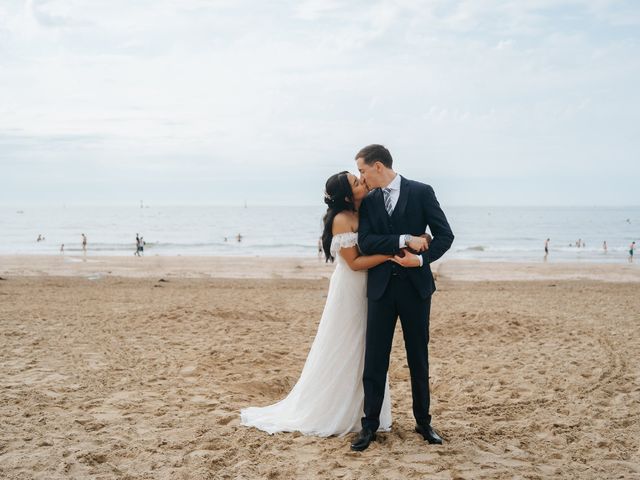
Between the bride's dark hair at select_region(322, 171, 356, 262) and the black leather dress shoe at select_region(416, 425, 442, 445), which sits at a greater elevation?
the bride's dark hair at select_region(322, 171, 356, 262)

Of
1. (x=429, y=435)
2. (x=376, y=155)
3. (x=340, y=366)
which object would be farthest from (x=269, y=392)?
(x=376, y=155)

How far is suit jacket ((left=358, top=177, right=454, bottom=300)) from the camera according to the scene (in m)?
4.30

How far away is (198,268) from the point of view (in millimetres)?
29219

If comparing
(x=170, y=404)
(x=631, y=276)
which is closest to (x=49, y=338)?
(x=170, y=404)

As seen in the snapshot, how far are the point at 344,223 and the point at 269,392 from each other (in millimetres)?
2863

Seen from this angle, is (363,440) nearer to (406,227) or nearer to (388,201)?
(406,227)

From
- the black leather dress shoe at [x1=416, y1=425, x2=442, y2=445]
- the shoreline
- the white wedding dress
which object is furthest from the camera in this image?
the shoreline

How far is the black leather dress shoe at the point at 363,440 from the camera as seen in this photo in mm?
4336

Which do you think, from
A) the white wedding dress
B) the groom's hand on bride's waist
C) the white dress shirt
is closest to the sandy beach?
the white wedding dress

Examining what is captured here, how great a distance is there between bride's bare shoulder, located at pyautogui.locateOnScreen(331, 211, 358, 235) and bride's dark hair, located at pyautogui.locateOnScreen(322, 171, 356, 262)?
36mm

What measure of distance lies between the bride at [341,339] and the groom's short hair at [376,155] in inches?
8.2

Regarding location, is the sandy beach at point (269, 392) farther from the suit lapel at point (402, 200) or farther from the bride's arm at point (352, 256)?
the suit lapel at point (402, 200)

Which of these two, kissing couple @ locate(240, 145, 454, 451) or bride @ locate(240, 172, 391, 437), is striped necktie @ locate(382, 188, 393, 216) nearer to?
kissing couple @ locate(240, 145, 454, 451)

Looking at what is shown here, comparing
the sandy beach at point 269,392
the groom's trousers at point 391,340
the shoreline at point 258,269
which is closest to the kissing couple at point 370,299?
the groom's trousers at point 391,340
